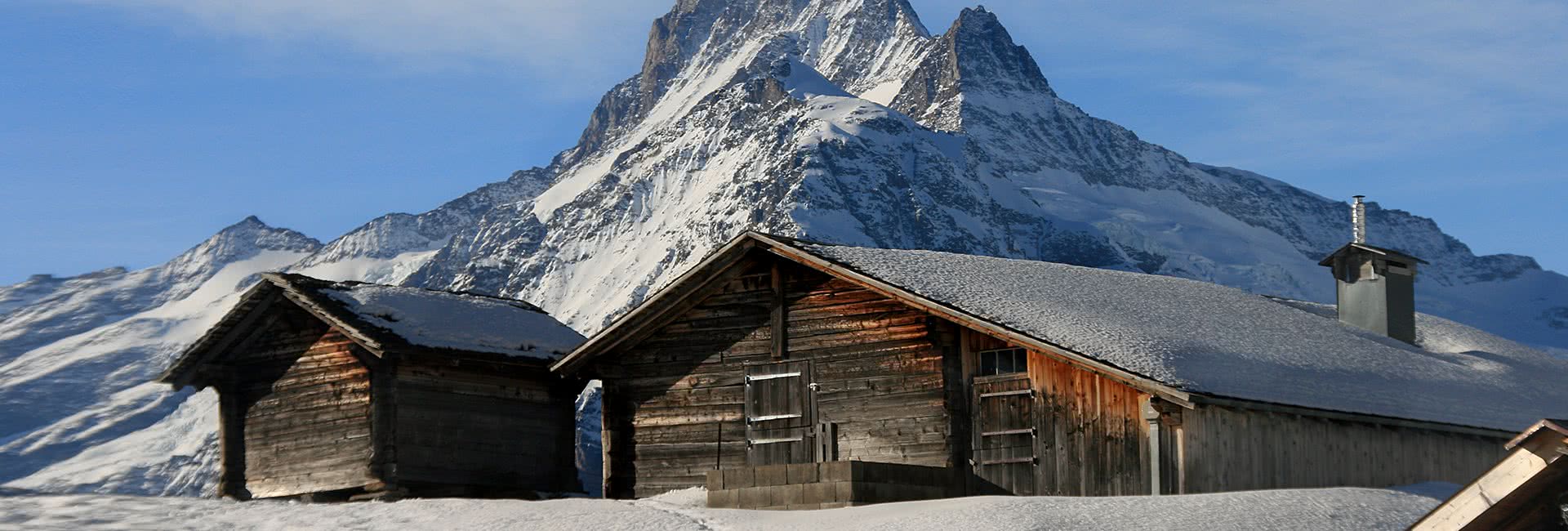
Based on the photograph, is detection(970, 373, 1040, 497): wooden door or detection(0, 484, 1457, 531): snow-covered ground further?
detection(970, 373, 1040, 497): wooden door

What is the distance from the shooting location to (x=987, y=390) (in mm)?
29500

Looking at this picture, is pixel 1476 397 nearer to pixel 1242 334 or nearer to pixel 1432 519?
pixel 1242 334

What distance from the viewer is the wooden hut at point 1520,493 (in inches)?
592

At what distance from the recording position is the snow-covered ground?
931 inches

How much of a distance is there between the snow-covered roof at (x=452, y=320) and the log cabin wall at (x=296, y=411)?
2.16ft

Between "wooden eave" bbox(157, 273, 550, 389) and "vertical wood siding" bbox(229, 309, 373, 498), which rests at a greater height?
"wooden eave" bbox(157, 273, 550, 389)

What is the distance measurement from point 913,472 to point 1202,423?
12.0 ft

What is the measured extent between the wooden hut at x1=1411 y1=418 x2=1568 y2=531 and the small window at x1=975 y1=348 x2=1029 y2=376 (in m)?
13.0

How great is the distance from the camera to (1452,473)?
3066 centimetres

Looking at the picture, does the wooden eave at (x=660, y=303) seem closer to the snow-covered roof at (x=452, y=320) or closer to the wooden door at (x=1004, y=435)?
the snow-covered roof at (x=452, y=320)

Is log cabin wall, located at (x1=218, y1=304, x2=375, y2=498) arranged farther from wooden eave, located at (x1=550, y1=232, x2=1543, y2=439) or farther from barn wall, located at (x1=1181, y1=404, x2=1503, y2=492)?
barn wall, located at (x1=1181, y1=404, x2=1503, y2=492)

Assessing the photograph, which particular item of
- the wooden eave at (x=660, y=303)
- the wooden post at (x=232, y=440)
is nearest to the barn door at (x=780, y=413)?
the wooden eave at (x=660, y=303)

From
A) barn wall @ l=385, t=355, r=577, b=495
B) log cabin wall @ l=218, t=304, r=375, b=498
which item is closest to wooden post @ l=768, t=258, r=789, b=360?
barn wall @ l=385, t=355, r=577, b=495

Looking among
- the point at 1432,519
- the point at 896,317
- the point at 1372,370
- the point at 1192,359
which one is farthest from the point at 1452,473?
the point at 1432,519
